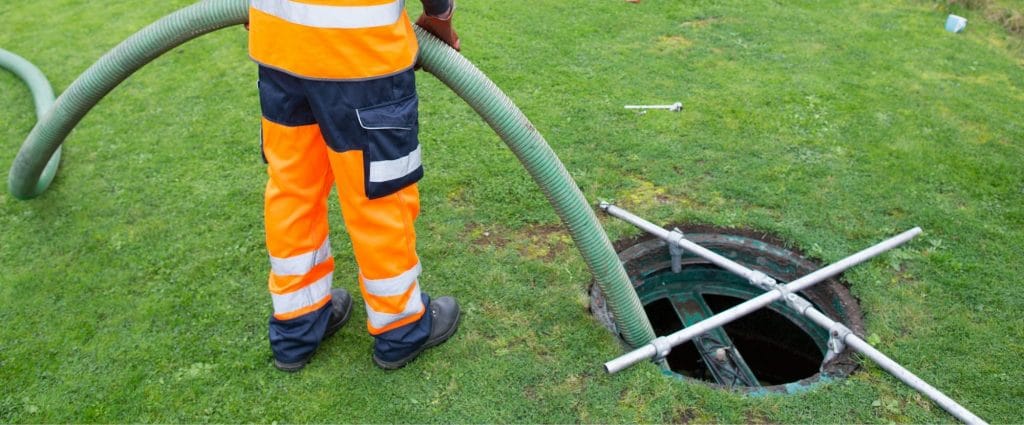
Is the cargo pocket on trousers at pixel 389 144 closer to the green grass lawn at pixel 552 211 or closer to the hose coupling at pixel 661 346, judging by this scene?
the green grass lawn at pixel 552 211

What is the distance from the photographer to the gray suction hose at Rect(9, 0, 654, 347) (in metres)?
2.56

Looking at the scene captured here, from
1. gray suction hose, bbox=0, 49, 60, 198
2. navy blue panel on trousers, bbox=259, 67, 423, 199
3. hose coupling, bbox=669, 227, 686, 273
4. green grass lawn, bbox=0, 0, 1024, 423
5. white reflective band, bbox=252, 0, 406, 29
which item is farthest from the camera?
gray suction hose, bbox=0, 49, 60, 198

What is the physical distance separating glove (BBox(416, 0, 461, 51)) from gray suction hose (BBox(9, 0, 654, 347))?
0.02 metres

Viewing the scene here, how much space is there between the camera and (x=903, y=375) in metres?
2.72

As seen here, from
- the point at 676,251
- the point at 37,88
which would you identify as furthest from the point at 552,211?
the point at 37,88

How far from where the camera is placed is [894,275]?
3.30 m

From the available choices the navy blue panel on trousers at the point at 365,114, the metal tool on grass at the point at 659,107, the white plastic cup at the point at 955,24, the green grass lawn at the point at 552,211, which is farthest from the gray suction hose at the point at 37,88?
the white plastic cup at the point at 955,24

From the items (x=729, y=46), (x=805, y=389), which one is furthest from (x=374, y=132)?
(x=729, y=46)

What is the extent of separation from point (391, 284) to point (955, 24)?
4.82m

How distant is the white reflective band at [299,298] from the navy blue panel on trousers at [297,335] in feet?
0.13

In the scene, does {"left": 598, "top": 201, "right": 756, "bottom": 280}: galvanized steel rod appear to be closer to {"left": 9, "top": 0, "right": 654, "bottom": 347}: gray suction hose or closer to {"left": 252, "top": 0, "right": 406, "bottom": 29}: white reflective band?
{"left": 9, "top": 0, "right": 654, "bottom": 347}: gray suction hose

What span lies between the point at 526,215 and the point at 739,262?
1038mm

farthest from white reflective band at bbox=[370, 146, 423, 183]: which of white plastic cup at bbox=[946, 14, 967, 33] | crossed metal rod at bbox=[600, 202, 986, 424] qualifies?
white plastic cup at bbox=[946, 14, 967, 33]

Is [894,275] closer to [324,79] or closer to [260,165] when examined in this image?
[324,79]
